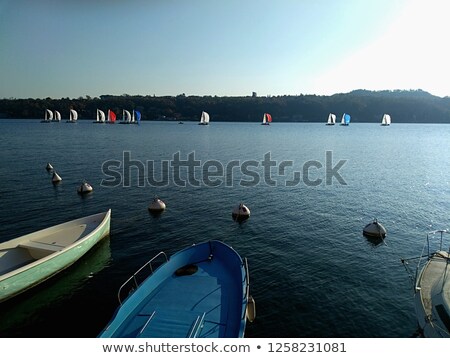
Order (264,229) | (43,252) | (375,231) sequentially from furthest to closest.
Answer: (264,229)
(375,231)
(43,252)

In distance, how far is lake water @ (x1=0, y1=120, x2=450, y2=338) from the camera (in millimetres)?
17391

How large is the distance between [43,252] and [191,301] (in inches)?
508

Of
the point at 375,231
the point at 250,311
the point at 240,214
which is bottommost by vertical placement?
the point at 240,214

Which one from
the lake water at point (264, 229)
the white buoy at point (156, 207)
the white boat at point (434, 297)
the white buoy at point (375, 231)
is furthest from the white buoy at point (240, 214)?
the white boat at point (434, 297)

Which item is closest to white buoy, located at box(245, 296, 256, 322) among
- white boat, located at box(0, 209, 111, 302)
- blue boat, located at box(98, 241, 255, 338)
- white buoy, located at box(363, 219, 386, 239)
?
blue boat, located at box(98, 241, 255, 338)

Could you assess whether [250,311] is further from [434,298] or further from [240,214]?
[240,214]

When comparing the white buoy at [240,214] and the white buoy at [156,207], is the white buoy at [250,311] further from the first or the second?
the white buoy at [156,207]

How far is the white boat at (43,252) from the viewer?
732 inches

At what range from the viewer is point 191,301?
51.1 feet

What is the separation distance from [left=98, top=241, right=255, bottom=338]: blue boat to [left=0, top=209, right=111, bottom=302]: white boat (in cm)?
551

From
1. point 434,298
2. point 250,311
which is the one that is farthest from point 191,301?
point 434,298

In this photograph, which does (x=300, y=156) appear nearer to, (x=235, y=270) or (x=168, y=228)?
(x=168, y=228)

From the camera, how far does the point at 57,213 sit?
33.6 m

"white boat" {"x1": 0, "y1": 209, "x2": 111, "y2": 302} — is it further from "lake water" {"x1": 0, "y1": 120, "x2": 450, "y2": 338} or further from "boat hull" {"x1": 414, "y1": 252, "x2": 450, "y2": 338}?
"boat hull" {"x1": 414, "y1": 252, "x2": 450, "y2": 338}
